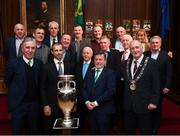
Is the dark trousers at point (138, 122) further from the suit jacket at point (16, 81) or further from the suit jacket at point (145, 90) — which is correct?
the suit jacket at point (16, 81)

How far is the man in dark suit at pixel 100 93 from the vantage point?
14.2ft

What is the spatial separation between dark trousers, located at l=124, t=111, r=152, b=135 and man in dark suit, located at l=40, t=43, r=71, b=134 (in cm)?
96

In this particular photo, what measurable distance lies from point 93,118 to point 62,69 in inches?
31.9

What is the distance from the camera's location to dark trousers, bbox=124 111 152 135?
13.9 ft

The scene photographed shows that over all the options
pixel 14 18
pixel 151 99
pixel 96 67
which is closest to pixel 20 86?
pixel 96 67

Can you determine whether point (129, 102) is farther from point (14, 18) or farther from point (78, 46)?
point (14, 18)

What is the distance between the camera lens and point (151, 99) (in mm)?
4172

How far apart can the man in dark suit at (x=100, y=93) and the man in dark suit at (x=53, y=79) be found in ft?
1.49

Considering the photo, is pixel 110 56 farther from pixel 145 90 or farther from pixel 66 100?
pixel 66 100

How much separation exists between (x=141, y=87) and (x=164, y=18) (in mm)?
3959

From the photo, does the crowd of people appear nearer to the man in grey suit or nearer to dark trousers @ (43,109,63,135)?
dark trousers @ (43,109,63,135)

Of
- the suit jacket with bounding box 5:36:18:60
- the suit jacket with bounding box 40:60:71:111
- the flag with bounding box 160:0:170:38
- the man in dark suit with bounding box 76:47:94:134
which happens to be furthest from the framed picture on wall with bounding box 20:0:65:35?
the suit jacket with bounding box 40:60:71:111

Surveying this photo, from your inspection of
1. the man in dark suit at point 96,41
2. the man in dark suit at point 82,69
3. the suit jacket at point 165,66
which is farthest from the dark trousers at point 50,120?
the suit jacket at point 165,66

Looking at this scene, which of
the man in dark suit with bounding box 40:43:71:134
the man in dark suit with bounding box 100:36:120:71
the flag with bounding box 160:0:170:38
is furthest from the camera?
the flag with bounding box 160:0:170:38
